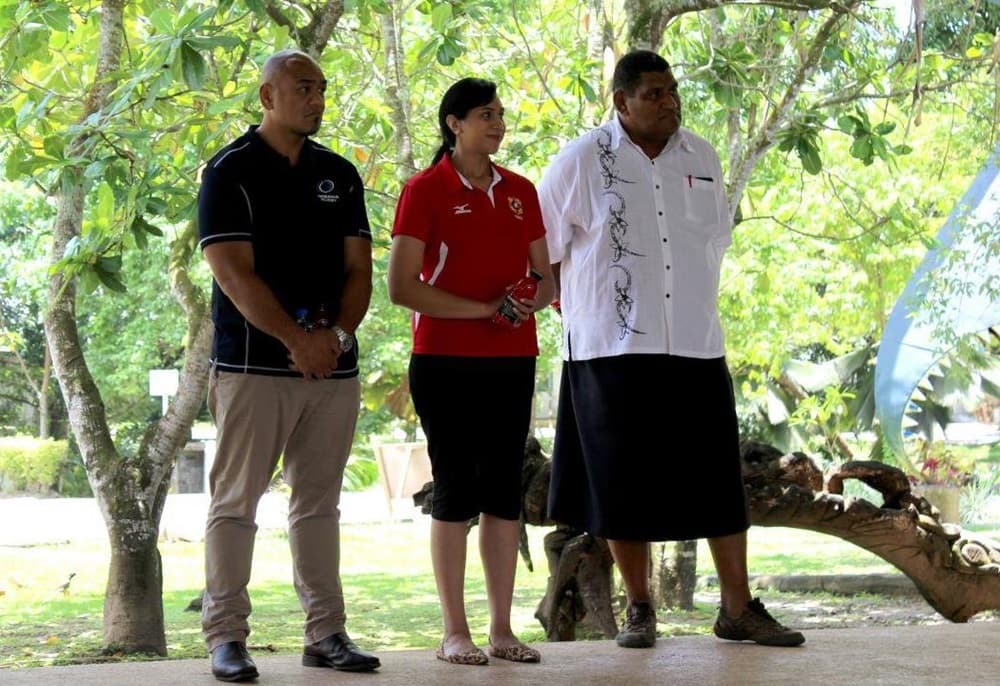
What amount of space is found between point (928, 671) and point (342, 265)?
157cm

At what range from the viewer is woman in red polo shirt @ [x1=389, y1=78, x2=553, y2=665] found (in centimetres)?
323

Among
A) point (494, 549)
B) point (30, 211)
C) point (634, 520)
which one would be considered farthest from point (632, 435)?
point (30, 211)

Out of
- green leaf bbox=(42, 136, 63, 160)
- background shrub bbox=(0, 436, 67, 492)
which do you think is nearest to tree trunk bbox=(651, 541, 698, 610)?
green leaf bbox=(42, 136, 63, 160)

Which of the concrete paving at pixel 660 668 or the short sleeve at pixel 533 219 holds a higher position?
the short sleeve at pixel 533 219

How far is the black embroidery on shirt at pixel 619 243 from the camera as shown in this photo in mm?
3473

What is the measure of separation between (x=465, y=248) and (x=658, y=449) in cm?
Answer: 70

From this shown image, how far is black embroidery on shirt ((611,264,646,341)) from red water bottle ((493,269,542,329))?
31cm

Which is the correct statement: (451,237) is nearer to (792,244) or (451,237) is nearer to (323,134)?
(323,134)

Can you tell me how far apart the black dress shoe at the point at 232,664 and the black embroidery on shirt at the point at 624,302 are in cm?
115

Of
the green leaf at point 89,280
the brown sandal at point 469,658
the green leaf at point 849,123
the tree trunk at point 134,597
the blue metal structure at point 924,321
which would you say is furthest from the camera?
the blue metal structure at point 924,321

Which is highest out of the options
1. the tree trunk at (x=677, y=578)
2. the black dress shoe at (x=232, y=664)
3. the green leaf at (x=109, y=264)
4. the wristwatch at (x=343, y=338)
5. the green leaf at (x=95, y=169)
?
the green leaf at (x=95, y=169)

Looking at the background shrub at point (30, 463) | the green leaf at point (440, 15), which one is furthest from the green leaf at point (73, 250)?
the background shrub at point (30, 463)

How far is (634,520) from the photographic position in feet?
11.5

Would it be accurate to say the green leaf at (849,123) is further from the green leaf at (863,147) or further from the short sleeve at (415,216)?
the short sleeve at (415,216)
